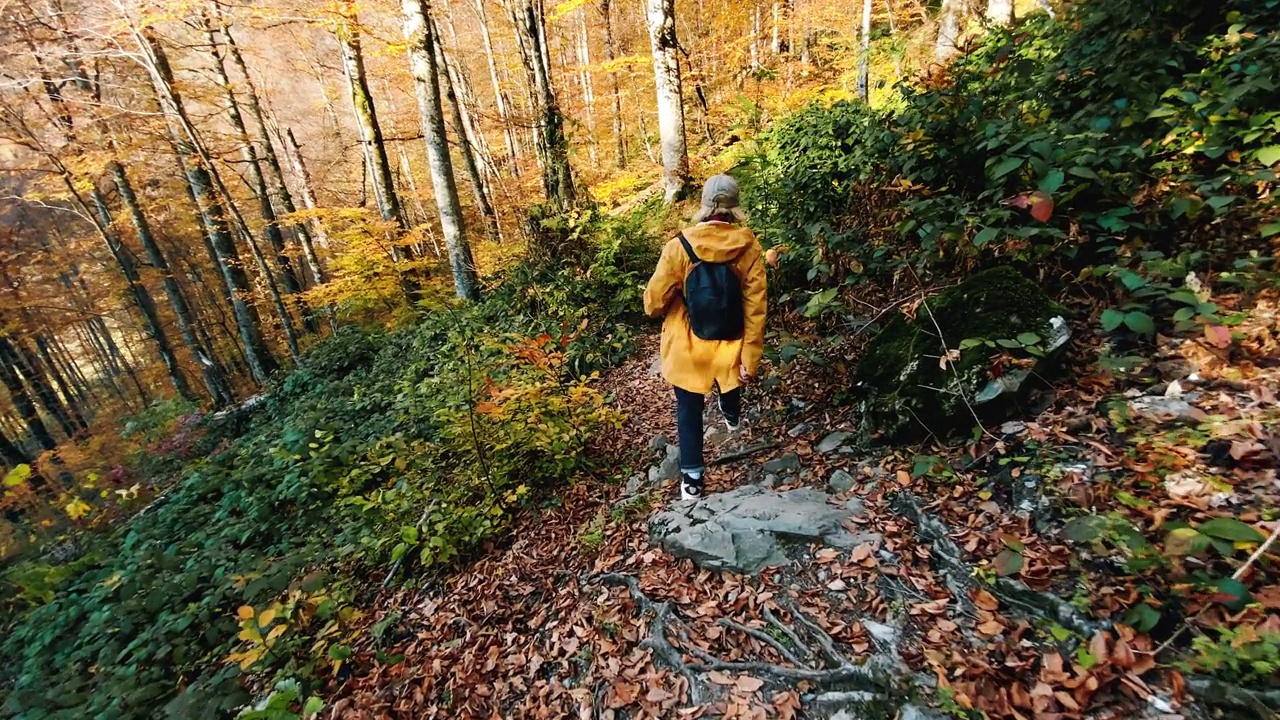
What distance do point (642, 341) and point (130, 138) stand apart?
14.1m

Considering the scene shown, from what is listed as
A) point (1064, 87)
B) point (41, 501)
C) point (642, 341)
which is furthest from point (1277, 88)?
point (41, 501)

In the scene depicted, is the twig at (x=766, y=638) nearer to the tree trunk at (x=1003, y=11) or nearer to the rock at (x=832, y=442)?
the rock at (x=832, y=442)

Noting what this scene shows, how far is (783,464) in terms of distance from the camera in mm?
3877

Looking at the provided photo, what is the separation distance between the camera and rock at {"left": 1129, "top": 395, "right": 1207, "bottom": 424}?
2.37 m

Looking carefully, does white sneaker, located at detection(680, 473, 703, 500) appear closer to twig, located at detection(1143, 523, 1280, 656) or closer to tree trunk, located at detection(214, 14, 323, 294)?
twig, located at detection(1143, 523, 1280, 656)

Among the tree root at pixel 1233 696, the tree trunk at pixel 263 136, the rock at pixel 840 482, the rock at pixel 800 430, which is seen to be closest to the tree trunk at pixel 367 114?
the tree trunk at pixel 263 136

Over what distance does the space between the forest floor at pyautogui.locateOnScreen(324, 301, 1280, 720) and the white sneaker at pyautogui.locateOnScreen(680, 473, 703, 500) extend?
418mm

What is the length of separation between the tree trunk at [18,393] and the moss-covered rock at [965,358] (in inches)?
992

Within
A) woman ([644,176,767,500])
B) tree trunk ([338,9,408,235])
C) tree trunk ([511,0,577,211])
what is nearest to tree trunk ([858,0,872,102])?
tree trunk ([511,0,577,211])

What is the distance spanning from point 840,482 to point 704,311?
1.46 m

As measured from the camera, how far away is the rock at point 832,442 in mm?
3756

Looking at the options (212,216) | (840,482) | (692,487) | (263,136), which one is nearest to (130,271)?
(212,216)

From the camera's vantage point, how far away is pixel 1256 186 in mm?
2809

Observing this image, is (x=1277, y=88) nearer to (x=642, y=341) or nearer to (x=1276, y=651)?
(x=1276, y=651)
